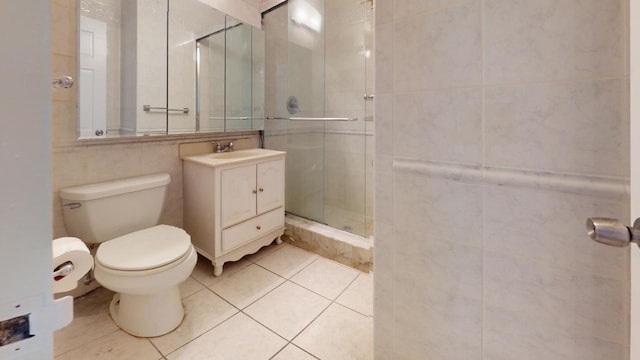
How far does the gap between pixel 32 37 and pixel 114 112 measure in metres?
1.59

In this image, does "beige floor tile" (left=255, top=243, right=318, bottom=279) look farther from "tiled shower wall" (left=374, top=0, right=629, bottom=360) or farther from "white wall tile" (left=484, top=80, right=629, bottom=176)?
"white wall tile" (left=484, top=80, right=629, bottom=176)

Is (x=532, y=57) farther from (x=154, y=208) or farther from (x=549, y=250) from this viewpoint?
(x=154, y=208)

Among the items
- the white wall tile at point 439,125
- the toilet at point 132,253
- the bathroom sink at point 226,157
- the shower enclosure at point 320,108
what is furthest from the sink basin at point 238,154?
the white wall tile at point 439,125

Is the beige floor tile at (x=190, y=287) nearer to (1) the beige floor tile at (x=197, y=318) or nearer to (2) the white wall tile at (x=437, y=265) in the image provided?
(1) the beige floor tile at (x=197, y=318)

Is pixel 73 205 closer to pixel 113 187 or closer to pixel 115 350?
pixel 113 187

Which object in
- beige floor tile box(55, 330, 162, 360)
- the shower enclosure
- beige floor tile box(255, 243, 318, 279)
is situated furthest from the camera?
the shower enclosure

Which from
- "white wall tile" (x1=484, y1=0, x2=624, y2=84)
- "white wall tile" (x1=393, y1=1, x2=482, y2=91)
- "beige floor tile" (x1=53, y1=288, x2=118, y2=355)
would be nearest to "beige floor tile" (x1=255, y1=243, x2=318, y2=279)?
"beige floor tile" (x1=53, y1=288, x2=118, y2=355)

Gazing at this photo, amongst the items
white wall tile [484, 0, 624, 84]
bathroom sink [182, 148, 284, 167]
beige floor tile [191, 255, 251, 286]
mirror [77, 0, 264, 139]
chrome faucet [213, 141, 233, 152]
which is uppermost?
mirror [77, 0, 264, 139]

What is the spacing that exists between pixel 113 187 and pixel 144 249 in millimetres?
426

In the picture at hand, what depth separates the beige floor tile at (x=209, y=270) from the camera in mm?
1826

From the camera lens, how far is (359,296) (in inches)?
65.5

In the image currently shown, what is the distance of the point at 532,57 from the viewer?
715 millimetres

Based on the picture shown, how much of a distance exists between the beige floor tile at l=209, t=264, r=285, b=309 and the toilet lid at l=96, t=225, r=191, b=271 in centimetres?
44

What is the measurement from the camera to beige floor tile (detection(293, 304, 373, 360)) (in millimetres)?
1252
